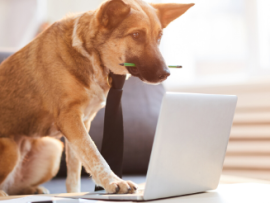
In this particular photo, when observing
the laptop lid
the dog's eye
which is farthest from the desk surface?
the dog's eye

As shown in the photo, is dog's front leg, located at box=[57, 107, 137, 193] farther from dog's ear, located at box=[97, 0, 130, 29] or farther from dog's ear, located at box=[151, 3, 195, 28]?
dog's ear, located at box=[151, 3, 195, 28]

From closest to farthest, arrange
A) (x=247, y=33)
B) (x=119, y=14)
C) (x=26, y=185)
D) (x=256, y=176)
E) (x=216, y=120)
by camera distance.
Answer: (x=216, y=120) < (x=119, y=14) < (x=26, y=185) < (x=256, y=176) < (x=247, y=33)

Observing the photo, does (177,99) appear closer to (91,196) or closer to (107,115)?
(91,196)

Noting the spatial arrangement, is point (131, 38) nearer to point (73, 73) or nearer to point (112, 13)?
point (112, 13)

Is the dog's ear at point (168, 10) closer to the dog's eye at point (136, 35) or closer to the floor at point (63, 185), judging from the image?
the dog's eye at point (136, 35)

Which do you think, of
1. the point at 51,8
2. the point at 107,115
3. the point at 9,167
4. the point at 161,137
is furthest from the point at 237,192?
the point at 51,8

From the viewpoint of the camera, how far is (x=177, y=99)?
708 mm

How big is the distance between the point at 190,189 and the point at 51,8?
2621 mm

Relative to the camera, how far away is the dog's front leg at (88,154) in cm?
93

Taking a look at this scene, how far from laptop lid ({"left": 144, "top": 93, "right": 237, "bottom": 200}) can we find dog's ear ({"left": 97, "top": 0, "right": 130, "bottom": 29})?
51 centimetres

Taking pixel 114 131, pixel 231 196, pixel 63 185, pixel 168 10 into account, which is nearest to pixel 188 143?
pixel 231 196

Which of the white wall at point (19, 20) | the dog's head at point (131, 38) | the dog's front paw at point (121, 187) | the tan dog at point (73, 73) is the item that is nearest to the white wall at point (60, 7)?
the white wall at point (19, 20)

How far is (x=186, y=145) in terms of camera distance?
29.9 inches

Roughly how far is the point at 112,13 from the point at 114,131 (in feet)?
1.46
